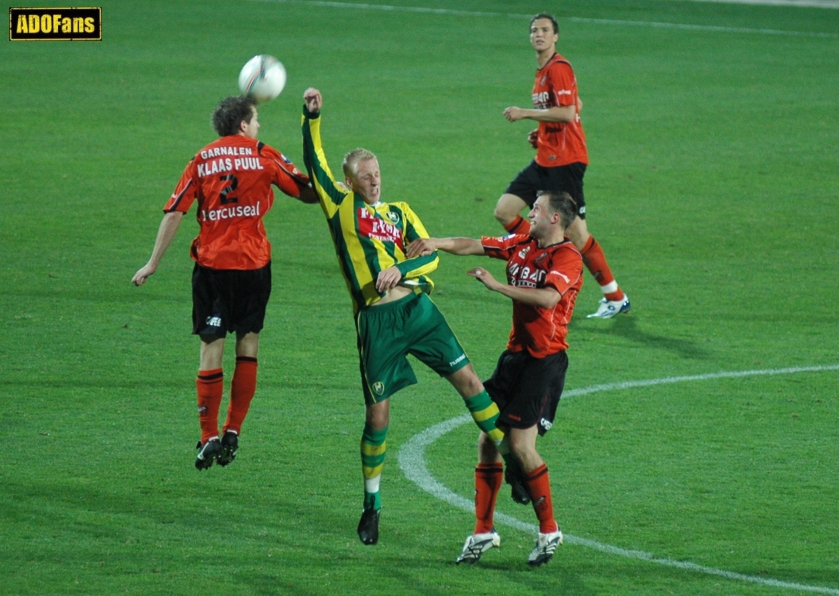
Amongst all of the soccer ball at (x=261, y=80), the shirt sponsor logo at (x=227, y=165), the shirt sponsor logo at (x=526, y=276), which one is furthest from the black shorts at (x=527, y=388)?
the soccer ball at (x=261, y=80)

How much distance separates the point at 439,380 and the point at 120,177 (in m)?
8.15

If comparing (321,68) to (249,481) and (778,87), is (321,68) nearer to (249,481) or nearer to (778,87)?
(778,87)

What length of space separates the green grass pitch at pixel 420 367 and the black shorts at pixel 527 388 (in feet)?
2.29

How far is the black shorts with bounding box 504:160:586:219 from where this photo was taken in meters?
11.7

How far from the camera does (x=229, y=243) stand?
766 cm

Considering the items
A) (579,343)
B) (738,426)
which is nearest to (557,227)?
(738,426)

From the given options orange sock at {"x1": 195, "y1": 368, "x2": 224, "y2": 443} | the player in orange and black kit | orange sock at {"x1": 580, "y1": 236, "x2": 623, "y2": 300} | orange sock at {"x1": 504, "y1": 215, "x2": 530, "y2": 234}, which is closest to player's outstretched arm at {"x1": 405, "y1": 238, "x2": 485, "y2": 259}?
the player in orange and black kit

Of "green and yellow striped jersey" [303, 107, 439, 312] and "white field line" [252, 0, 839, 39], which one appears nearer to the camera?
"green and yellow striped jersey" [303, 107, 439, 312]

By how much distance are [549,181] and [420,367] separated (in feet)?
7.75

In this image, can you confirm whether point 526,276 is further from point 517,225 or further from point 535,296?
point 517,225

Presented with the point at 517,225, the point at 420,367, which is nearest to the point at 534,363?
the point at 420,367

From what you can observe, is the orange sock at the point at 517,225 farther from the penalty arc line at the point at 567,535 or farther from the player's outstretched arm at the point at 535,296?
the player's outstretched arm at the point at 535,296

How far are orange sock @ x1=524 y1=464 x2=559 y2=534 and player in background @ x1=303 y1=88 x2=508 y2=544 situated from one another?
0.90 ft

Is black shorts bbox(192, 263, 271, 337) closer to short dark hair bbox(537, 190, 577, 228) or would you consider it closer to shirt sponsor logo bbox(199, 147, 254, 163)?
shirt sponsor logo bbox(199, 147, 254, 163)
